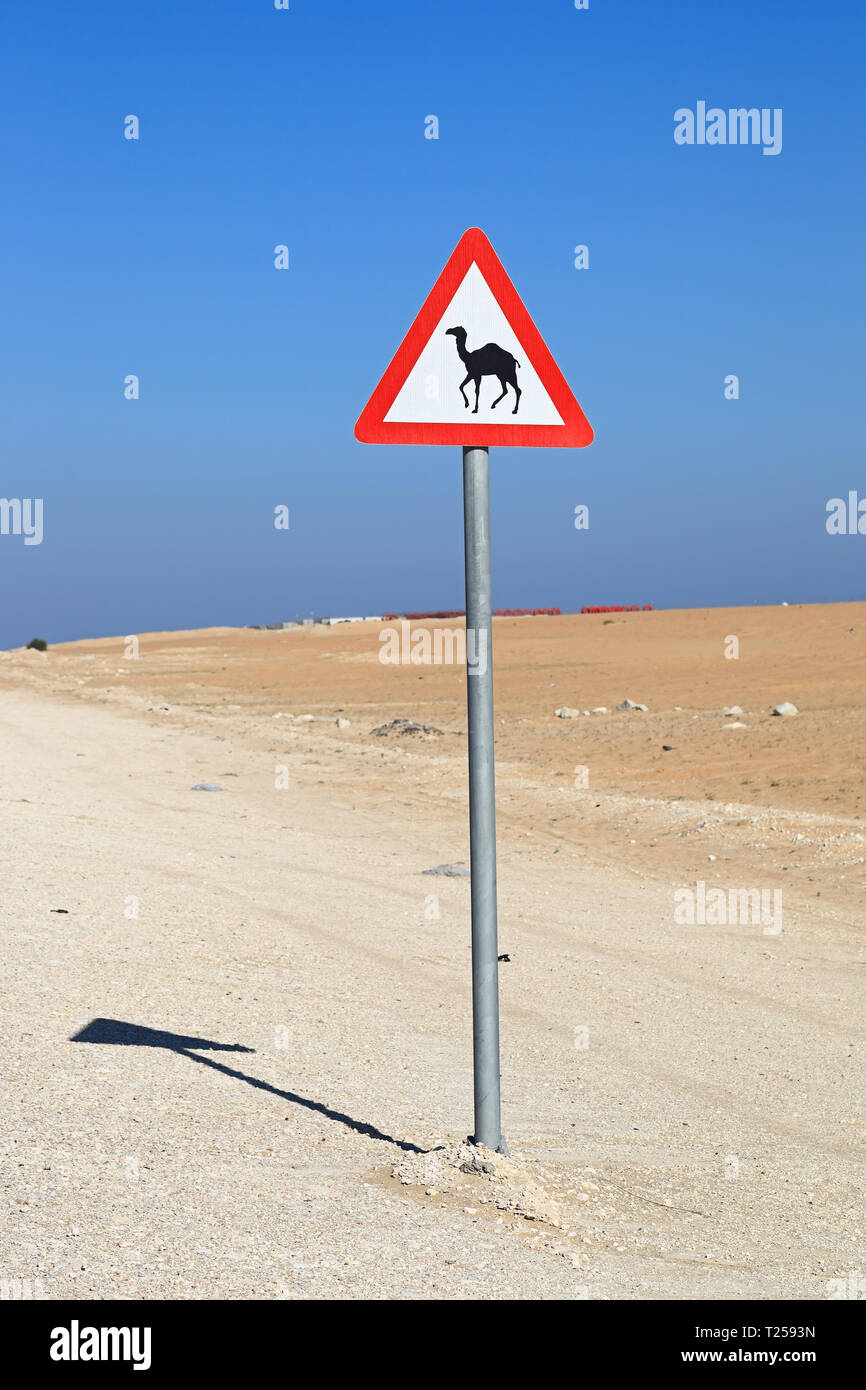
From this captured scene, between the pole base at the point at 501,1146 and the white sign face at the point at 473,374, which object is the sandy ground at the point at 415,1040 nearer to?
the pole base at the point at 501,1146

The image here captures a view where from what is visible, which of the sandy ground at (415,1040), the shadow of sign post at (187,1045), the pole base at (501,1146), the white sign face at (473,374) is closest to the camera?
the sandy ground at (415,1040)

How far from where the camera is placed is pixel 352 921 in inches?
339

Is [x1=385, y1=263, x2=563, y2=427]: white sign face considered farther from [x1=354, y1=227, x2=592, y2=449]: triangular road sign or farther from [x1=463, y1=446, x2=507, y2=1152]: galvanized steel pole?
[x1=463, y1=446, x2=507, y2=1152]: galvanized steel pole

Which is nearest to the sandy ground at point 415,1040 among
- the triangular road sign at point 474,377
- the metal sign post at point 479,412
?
the metal sign post at point 479,412

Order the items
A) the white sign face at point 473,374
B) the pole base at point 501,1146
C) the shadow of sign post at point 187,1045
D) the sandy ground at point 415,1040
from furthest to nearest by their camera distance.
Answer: the shadow of sign post at point 187,1045 → the pole base at point 501,1146 → the white sign face at point 473,374 → the sandy ground at point 415,1040

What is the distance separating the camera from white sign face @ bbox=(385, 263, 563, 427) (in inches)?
157

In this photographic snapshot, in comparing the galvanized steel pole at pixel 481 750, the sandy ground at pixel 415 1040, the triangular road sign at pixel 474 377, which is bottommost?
the sandy ground at pixel 415 1040

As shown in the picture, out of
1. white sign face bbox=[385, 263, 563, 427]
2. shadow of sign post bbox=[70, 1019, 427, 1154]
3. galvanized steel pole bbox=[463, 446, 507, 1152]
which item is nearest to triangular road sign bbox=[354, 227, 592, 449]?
white sign face bbox=[385, 263, 563, 427]

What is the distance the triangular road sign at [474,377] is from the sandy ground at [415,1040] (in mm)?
2392

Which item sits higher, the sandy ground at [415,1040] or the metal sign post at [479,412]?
the metal sign post at [479,412]

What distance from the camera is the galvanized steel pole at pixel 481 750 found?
158 inches

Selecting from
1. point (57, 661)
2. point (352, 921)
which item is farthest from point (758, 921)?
point (57, 661)
